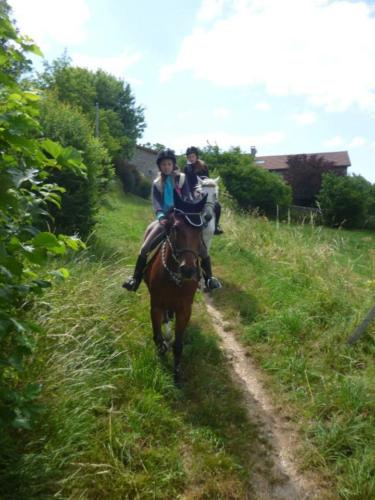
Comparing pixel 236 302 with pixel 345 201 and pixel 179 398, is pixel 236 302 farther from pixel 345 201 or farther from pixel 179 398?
pixel 345 201

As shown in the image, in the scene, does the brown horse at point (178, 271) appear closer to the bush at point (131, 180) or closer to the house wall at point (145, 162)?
the bush at point (131, 180)

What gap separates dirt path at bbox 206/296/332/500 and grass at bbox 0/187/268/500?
0.47ft

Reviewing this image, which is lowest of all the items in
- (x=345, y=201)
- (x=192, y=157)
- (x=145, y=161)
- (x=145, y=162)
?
(x=345, y=201)

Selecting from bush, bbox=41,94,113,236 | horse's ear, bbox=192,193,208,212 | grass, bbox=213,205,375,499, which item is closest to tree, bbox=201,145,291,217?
grass, bbox=213,205,375,499

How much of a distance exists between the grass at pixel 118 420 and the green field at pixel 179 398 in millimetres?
12

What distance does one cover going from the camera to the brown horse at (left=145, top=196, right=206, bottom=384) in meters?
3.99

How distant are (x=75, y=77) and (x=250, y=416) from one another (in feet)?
103

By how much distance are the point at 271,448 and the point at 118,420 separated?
1711 mm

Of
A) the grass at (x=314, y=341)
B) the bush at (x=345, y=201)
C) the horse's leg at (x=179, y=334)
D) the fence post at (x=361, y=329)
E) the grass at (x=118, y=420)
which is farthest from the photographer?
the bush at (x=345, y=201)

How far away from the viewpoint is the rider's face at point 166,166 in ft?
17.8

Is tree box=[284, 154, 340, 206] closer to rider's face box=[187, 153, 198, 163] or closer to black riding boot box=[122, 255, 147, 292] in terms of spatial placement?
rider's face box=[187, 153, 198, 163]

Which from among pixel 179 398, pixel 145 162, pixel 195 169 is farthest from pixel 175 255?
pixel 145 162

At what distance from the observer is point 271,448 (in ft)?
12.2

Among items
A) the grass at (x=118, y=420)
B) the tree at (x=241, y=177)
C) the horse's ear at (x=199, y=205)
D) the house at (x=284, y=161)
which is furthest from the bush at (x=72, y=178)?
the house at (x=284, y=161)
